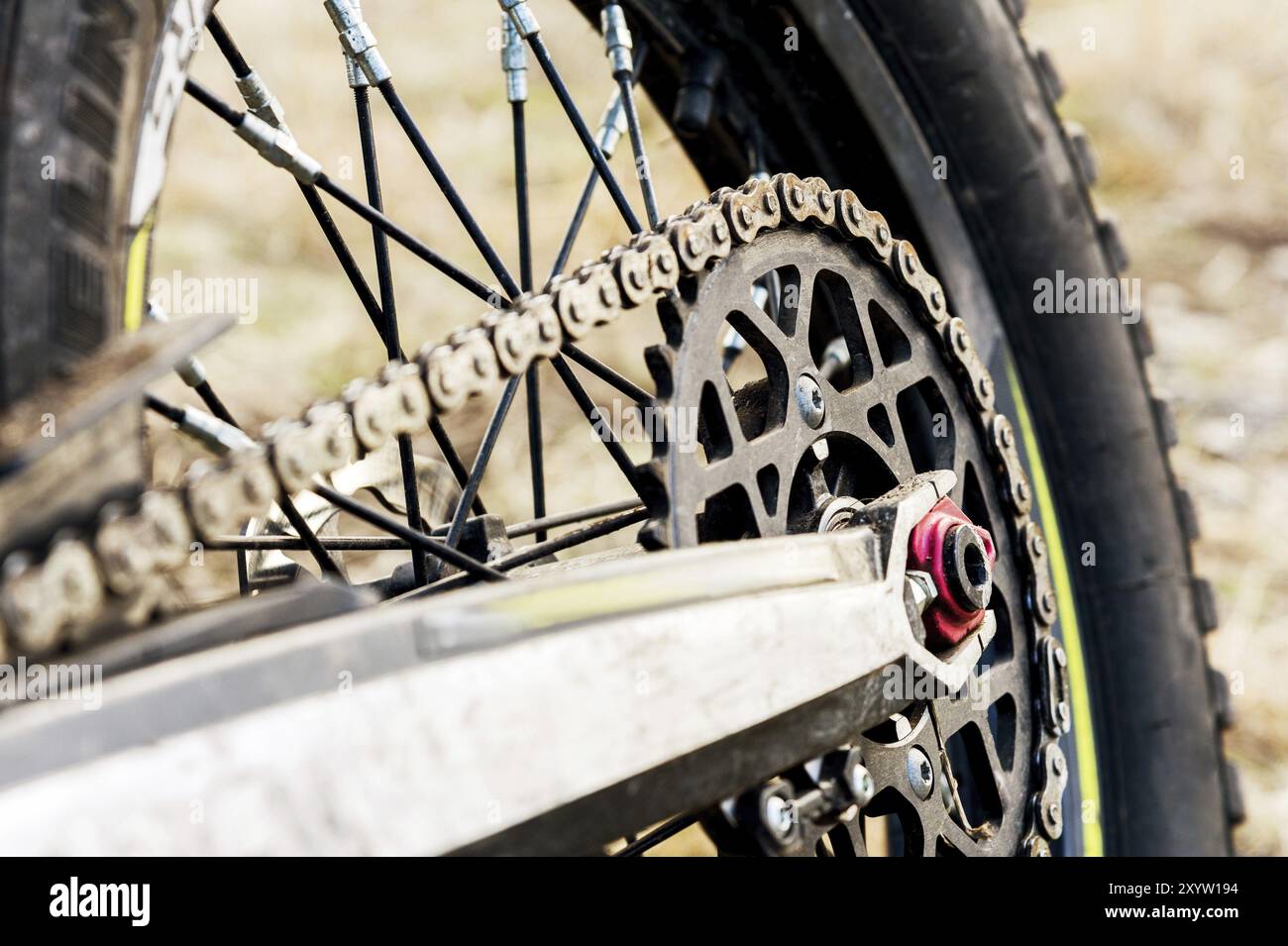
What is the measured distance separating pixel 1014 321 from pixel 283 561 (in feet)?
2.14

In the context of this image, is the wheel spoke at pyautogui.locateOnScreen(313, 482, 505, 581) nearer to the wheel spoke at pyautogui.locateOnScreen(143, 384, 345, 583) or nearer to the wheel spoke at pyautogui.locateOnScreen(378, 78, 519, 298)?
the wheel spoke at pyautogui.locateOnScreen(143, 384, 345, 583)

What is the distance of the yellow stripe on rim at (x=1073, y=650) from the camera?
1.18 m

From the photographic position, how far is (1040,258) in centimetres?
117

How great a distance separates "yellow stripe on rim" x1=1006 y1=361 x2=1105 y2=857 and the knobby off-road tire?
11 mm

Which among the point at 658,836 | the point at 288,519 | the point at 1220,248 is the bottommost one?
the point at 658,836

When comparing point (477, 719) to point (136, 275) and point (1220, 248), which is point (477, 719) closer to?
point (136, 275)

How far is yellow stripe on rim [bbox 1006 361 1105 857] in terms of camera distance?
118 centimetres

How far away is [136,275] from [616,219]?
2.21 metres

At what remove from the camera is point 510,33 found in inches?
40.6

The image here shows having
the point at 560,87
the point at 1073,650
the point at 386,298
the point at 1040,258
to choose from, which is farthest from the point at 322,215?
the point at 1073,650

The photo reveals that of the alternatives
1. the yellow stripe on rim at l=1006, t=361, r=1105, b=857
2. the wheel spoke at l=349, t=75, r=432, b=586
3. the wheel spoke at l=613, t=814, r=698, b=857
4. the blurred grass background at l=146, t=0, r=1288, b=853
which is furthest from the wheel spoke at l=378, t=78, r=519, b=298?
the blurred grass background at l=146, t=0, r=1288, b=853

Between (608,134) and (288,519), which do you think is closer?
(288,519)
